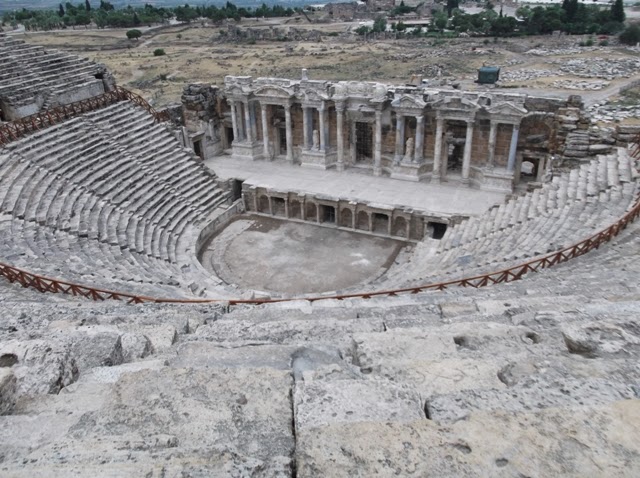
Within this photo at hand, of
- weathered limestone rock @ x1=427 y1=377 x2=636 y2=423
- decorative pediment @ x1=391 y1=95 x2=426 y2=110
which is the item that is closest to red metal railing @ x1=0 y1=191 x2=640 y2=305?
weathered limestone rock @ x1=427 y1=377 x2=636 y2=423

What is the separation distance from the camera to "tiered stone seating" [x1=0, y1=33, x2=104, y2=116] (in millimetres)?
20391

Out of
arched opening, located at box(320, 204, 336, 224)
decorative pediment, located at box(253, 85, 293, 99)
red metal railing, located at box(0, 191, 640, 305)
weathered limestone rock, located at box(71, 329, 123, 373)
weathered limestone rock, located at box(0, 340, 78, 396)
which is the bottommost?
arched opening, located at box(320, 204, 336, 224)

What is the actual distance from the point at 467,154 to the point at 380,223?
4.98 meters

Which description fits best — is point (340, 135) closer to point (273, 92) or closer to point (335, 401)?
point (273, 92)

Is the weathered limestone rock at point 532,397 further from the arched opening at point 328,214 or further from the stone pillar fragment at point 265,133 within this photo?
the stone pillar fragment at point 265,133

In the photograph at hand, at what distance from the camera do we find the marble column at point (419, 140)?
2245 cm

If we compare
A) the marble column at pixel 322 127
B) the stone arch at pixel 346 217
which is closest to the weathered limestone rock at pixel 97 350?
the stone arch at pixel 346 217

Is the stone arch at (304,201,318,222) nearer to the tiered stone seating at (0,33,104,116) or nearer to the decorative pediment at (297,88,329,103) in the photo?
the decorative pediment at (297,88,329,103)

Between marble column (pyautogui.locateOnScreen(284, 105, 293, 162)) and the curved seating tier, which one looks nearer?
the curved seating tier

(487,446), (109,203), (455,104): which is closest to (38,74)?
(109,203)

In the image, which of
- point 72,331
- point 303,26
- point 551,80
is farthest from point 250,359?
point 303,26

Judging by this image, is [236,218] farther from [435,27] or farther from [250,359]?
[435,27]

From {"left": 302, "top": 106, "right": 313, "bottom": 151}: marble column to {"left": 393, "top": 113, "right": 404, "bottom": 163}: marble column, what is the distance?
4370 millimetres

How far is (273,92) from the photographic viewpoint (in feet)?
81.1
